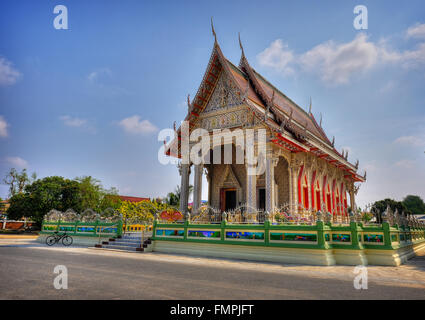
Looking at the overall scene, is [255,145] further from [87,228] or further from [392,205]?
[392,205]

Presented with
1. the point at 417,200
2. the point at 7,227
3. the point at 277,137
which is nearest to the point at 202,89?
the point at 277,137

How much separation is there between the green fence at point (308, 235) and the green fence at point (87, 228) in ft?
15.9

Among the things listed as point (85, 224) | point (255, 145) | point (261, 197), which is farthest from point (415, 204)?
point (85, 224)

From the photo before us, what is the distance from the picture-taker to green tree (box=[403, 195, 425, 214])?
55.4 m

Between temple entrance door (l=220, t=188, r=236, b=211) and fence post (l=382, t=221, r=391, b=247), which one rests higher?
temple entrance door (l=220, t=188, r=236, b=211)

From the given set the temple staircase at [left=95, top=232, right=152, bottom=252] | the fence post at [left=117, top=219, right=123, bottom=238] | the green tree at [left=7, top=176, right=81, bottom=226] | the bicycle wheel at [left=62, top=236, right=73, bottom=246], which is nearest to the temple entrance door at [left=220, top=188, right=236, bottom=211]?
the temple staircase at [left=95, top=232, right=152, bottom=252]

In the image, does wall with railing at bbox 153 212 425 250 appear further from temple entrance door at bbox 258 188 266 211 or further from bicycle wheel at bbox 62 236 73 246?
bicycle wheel at bbox 62 236 73 246

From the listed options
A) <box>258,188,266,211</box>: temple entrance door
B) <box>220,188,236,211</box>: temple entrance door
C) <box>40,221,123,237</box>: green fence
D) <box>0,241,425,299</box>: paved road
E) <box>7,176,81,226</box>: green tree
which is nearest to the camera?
<box>0,241,425,299</box>: paved road

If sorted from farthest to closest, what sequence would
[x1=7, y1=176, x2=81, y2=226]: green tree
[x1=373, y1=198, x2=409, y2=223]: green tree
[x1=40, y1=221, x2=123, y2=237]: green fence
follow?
[x1=373, y1=198, x2=409, y2=223]: green tree
[x1=7, y1=176, x2=81, y2=226]: green tree
[x1=40, y1=221, x2=123, y2=237]: green fence

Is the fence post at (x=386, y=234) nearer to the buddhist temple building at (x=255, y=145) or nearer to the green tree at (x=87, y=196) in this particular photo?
the buddhist temple building at (x=255, y=145)

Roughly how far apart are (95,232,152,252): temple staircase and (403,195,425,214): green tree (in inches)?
2341

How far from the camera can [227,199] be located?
17.1 meters

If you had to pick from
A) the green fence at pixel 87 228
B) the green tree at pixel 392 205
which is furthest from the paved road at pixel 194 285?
the green tree at pixel 392 205

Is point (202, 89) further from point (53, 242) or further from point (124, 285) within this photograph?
point (124, 285)
